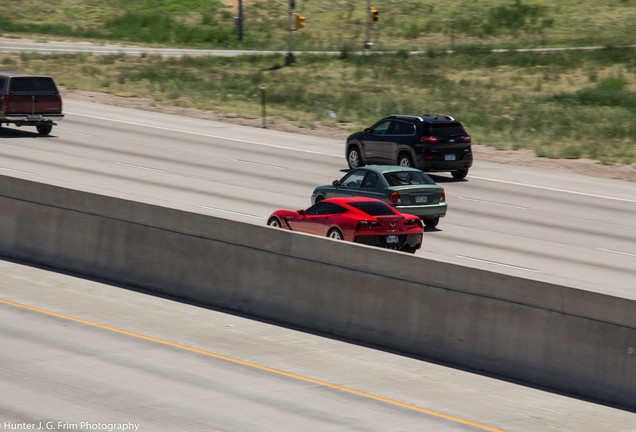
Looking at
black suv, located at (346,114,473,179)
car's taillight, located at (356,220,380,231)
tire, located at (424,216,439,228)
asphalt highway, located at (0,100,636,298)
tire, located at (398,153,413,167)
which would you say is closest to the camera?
car's taillight, located at (356,220,380,231)

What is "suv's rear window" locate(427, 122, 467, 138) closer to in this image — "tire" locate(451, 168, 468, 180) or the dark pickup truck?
"tire" locate(451, 168, 468, 180)

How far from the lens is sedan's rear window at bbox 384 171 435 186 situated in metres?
22.2

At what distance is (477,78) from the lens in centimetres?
5616

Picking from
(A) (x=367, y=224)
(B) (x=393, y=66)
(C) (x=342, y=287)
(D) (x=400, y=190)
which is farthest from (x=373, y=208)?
(B) (x=393, y=66)

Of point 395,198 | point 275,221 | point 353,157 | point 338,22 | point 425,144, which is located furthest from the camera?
point 338,22

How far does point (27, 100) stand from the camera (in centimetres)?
3356

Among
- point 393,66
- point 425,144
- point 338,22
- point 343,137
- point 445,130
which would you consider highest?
point 338,22

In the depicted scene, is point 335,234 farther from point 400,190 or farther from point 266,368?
point 266,368

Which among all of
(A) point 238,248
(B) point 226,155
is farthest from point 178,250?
(B) point 226,155

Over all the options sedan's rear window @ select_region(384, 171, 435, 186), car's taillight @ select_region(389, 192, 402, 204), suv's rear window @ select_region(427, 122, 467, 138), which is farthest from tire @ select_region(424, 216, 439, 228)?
suv's rear window @ select_region(427, 122, 467, 138)

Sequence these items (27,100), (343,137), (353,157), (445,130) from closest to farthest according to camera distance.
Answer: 1. (445,130)
2. (353,157)
3. (27,100)
4. (343,137)

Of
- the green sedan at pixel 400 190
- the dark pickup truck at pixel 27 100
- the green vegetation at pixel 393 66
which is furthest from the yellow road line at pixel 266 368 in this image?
the green vegetation at pixel 393 66

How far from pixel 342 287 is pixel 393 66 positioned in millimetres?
45959

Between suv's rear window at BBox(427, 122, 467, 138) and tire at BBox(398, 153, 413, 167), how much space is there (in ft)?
3.34
